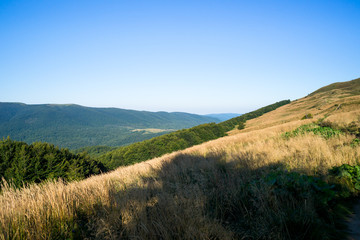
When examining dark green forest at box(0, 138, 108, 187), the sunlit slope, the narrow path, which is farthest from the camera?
dark green forest at box(0, 138, 108, 187)

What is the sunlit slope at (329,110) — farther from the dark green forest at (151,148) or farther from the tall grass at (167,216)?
the dark green forest at (151,148)

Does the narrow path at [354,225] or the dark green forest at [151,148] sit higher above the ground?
the narrow path at [354,225]

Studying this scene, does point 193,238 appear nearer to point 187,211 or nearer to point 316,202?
point 187,211

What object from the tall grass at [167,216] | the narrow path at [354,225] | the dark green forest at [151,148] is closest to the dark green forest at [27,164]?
the tall grass at [167,216]

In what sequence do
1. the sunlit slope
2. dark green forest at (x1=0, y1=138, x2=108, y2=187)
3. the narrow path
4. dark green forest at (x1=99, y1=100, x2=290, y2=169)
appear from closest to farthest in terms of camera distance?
the narrow path → the sunlit slope → dark green forest at (x1=0, y1=138, x2=108, y2=187) → dark green forest at (x1=99, y1=100, x2=290, y2=169)

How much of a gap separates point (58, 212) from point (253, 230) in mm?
2649

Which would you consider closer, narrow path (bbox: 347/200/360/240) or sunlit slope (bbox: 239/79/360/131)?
narrow path (bbox: 347/200/360/240)

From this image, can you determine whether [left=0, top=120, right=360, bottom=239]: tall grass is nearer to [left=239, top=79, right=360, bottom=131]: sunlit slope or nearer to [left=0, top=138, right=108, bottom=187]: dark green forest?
[left=239, top=79, right=360, bottom=131]: sunlit slope

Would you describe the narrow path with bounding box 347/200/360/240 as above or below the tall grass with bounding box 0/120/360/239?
below

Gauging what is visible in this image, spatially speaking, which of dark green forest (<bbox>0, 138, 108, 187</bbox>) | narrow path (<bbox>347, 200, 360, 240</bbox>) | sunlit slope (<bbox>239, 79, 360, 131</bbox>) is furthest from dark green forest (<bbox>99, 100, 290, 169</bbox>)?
narrow path (<bbox>347, 200, 360, 240</bbox>)

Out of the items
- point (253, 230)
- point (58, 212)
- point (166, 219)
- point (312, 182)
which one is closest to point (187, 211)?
point (166, 219)

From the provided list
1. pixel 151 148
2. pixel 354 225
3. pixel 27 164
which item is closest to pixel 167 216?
pixel 354 225

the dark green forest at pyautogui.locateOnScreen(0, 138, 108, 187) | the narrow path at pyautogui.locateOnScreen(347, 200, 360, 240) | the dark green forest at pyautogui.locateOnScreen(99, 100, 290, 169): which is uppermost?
the narrow path at pyautogui.locateOnScreen(347, 200, 360, 240)

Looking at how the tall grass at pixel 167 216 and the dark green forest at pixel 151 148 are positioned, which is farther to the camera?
the dark green forest at pixel 151 148
